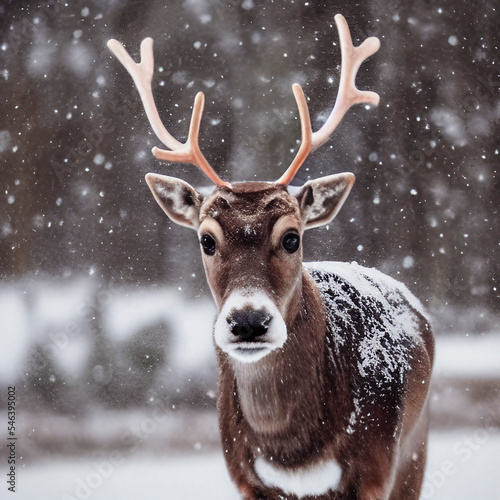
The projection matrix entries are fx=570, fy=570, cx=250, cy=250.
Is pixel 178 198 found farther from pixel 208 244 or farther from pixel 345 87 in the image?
pixel 345 87

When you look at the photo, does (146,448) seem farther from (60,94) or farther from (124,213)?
(60,94)

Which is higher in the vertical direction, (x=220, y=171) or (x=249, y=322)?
(x=220, y=171)

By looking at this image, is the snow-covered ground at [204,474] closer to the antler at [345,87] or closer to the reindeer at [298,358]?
the reindeer at [298,358]

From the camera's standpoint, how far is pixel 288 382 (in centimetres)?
175

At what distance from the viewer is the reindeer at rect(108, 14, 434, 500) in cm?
167

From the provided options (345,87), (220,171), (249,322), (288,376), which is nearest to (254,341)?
(249,322)

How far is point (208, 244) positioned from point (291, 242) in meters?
0.25

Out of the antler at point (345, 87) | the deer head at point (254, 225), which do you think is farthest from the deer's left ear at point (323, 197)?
the antler at point (345, 87)

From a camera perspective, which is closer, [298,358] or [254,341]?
[254,341]

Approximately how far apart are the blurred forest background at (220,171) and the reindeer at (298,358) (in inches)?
18.3

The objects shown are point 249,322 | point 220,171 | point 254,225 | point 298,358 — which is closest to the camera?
point 249,322

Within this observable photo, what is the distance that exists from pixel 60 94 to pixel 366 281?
5.33ft

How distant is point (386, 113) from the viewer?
2439 millimetres

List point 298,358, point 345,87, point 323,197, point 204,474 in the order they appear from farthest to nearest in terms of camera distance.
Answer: point 204,474 < point 345,87 < point 323,197 < point 298,358
